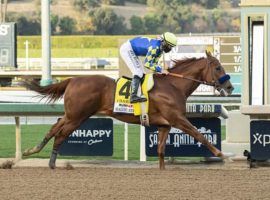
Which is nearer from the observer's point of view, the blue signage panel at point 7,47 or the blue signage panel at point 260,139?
the blue signage panel at point 260,139

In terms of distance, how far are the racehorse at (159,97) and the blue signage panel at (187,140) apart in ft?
2.77

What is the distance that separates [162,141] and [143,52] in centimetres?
125

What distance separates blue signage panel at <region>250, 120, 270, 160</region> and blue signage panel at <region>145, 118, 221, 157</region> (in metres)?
0.52

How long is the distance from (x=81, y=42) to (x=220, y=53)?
115 ft

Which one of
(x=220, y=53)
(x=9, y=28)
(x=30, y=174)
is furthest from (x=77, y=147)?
(x=220, y=53)

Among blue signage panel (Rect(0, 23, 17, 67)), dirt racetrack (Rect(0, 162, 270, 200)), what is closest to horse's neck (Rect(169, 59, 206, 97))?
dirt racetrack (Rect(0, 162, 270, 200))

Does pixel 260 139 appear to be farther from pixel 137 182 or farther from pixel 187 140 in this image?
pixel 137 182

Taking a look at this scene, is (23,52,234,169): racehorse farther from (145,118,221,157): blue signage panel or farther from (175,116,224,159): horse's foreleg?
(145,118,221,157): blue signage panel

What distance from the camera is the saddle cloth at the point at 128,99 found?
1226cm

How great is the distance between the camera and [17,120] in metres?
13.8

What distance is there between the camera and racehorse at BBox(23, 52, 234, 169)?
40.2 feet

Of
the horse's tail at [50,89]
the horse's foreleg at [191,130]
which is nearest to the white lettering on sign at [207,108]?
the horse's foreleg at [191,130]

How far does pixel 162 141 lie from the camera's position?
1239 cm

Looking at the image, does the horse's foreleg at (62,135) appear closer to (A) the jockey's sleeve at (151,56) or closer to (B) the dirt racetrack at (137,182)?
(B) the dirt racetrack at (137,182)
